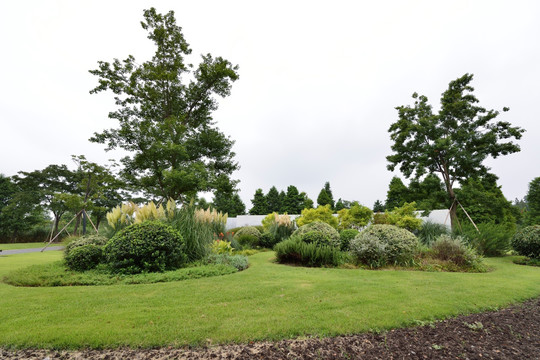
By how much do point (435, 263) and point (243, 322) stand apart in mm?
6796

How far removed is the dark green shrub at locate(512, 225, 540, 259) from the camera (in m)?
8.23

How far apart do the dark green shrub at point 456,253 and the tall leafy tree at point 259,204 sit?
2994 centimetres

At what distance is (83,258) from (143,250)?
5.56 feet

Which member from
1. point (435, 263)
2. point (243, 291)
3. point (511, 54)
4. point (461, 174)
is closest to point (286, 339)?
point (243, 291)

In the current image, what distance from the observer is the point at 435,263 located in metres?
6.87

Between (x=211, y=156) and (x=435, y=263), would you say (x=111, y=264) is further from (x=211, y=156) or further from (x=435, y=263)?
(x=211, y=156)

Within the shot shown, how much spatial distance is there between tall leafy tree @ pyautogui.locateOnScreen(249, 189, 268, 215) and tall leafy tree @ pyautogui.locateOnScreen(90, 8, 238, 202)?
19.8 m

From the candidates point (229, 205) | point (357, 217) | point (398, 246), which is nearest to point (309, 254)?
point (398, 246)

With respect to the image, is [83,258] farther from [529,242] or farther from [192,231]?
[529,242]

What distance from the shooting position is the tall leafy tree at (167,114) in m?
14.0

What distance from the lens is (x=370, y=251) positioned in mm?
6789

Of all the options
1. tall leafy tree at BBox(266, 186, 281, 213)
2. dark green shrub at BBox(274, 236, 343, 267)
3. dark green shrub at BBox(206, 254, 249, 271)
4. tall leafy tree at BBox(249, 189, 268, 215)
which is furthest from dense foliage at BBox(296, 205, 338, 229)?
tall leafy tree at BBox(266, 186, 281, 213)

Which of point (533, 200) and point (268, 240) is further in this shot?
point (533, 200)

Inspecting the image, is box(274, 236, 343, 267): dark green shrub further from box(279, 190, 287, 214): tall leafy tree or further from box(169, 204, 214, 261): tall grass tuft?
box(279, 190, 287, 214): tall leafy tree
